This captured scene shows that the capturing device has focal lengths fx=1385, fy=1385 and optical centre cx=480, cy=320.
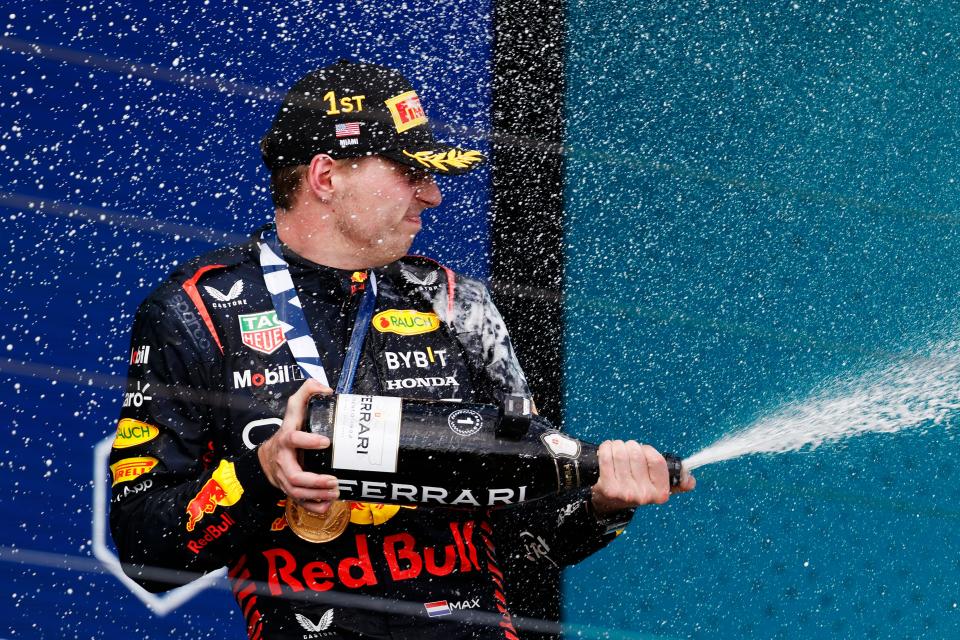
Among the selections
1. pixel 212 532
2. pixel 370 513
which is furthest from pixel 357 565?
pixel 212 532

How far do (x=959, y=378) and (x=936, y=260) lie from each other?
0.38 metres

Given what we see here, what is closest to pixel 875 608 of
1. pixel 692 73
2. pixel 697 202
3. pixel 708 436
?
pixel 708 436

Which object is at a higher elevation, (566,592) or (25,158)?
(25,158)

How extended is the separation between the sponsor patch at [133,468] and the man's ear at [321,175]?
0.52m

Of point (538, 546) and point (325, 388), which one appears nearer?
point (325, 388)

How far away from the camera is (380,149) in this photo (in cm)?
224

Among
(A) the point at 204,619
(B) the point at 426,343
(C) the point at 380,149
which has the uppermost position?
(C) the point at 380,149

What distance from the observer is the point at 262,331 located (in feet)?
6.97

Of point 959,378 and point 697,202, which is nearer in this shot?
point 697,202

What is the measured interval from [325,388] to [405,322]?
0.40 meters

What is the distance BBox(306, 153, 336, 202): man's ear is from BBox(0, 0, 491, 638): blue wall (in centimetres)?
58

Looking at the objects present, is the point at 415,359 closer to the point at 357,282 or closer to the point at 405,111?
the point at 357,282

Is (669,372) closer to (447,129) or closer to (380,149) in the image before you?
(447,129)

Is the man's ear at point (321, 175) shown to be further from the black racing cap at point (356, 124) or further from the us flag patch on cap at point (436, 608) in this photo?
the us flag patch on cap at point (436, 608)
